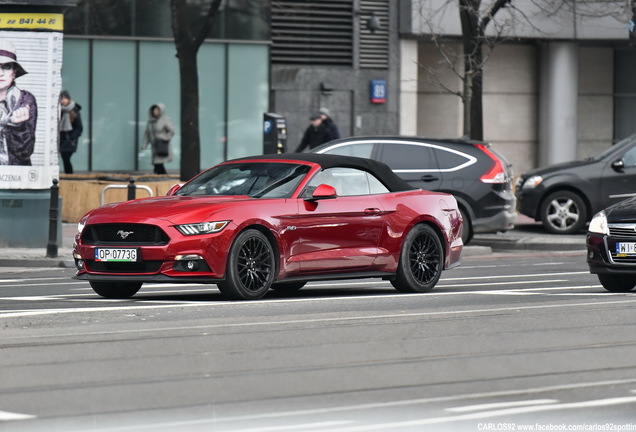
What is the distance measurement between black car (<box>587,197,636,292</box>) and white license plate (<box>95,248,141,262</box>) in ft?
15.4

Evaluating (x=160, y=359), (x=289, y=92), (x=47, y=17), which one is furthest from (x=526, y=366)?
(x=289, y=92)

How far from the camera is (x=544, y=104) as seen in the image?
3750 cm

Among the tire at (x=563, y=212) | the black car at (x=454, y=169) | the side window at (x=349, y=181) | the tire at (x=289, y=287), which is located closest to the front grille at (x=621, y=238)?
the side window at (x=349, y=181)

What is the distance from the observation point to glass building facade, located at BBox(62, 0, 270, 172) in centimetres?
3155

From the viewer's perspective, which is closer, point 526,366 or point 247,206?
point 526,366

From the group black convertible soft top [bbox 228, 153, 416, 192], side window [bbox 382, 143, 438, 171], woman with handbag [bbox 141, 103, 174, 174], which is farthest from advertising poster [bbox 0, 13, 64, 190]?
woman with handbag [bbox 141, 103, 174, 174]

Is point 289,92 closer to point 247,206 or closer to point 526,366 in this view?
point 247,206

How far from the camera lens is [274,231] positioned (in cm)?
1335

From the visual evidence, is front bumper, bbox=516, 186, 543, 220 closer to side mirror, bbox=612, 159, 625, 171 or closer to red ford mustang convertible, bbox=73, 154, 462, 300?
side mirror, bbox=612, 159, 625, 171

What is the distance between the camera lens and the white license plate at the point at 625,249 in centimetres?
1455

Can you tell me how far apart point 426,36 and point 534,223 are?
335 inches

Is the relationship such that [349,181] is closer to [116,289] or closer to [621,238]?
[116,289]

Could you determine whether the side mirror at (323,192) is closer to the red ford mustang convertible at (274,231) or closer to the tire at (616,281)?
the red ford mustang convertible at (274,231)

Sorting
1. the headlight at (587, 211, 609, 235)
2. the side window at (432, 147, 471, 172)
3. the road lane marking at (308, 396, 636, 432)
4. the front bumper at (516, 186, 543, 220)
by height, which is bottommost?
the road lane marking at (308, 396, 636, 432)
